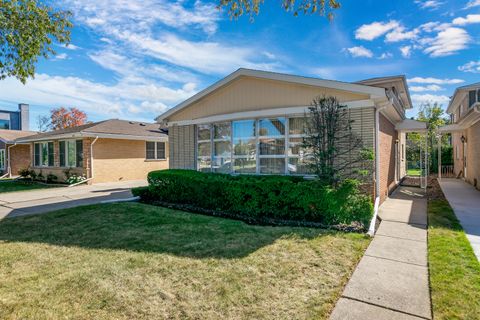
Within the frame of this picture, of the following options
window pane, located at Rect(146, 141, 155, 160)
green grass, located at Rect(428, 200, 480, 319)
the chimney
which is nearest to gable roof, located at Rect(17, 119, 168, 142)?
window pane, located at Rect(146, 141, 155, 160)

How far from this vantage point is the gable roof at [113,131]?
16641 millimetres

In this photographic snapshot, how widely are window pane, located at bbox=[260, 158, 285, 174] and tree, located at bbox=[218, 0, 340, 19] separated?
466 centimetres

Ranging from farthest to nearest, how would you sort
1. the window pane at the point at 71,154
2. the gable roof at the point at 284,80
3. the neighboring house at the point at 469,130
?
the window pane at the point at 71,154 → the neighboring house at the point at 469,130 → the gable roof at the point at 284,80

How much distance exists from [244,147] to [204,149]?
7.13 ft

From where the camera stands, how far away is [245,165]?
400 inches

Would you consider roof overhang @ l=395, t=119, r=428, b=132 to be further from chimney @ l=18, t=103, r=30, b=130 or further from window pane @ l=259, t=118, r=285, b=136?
chimney @ l=18, t=103, r=30, b=130

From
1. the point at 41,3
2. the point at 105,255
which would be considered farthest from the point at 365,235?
the point at 41,3

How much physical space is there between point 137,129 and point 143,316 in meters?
18.8

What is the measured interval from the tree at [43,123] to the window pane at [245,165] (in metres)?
50.1

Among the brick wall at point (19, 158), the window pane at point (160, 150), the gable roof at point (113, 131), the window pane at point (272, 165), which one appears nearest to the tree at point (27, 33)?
the window pane at point (272, 165)

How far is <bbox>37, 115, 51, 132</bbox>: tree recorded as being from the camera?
156 feet

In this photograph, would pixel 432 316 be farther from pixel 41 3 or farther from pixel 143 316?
pixel 41 3

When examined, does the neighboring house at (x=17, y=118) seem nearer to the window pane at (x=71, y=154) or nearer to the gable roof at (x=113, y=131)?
the gable roof at (x=113, y=131)

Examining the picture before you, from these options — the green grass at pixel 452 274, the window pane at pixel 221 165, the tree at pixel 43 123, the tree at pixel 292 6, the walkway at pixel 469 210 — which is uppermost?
the tree at pixel 43 123
